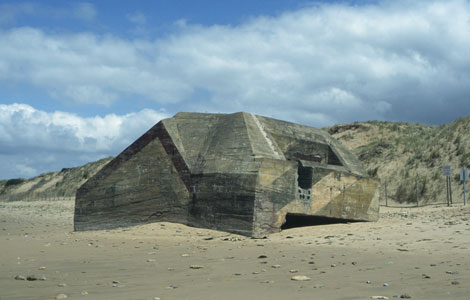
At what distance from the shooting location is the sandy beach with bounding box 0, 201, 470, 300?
14.3 feet

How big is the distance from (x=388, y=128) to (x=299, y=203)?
35.0m

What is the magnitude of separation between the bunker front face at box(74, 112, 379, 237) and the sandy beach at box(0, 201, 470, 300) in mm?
744

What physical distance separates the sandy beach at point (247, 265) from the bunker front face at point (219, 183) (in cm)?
74

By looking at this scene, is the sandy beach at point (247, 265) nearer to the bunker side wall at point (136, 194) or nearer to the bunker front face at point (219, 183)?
the bunker front face at point (219, 183)

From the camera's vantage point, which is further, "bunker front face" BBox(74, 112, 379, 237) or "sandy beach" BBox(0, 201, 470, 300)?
"bunker front face" BBox(74, 112, 379, 237)

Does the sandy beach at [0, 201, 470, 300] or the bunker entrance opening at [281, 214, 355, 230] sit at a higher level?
the bunker entrance opening at [281, 214, 355, 230]

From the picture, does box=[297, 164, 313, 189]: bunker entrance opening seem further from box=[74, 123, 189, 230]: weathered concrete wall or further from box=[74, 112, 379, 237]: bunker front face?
box=[74, 123, 189, 230]: weathered concrete wall

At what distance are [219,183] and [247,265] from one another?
15.0 feet

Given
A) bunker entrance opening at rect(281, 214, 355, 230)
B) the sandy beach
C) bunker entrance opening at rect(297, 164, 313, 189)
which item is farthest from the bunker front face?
the sandy beach

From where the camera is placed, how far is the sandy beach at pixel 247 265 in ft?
14.3

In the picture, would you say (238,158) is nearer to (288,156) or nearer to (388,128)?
(288,156)

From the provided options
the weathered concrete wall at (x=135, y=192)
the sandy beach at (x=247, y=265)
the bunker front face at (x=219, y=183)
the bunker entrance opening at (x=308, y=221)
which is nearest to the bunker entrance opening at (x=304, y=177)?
the bunker front face at (x=219, y=183)

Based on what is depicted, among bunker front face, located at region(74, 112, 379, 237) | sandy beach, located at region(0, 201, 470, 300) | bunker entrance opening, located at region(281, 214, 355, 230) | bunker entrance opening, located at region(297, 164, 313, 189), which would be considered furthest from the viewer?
bunker entrance opening, located at region(281, 214, 355, 230)

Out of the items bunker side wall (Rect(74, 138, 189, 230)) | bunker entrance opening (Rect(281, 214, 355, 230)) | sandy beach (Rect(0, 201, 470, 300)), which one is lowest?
sandy beach (Rect(0, 201, 470, 300))
